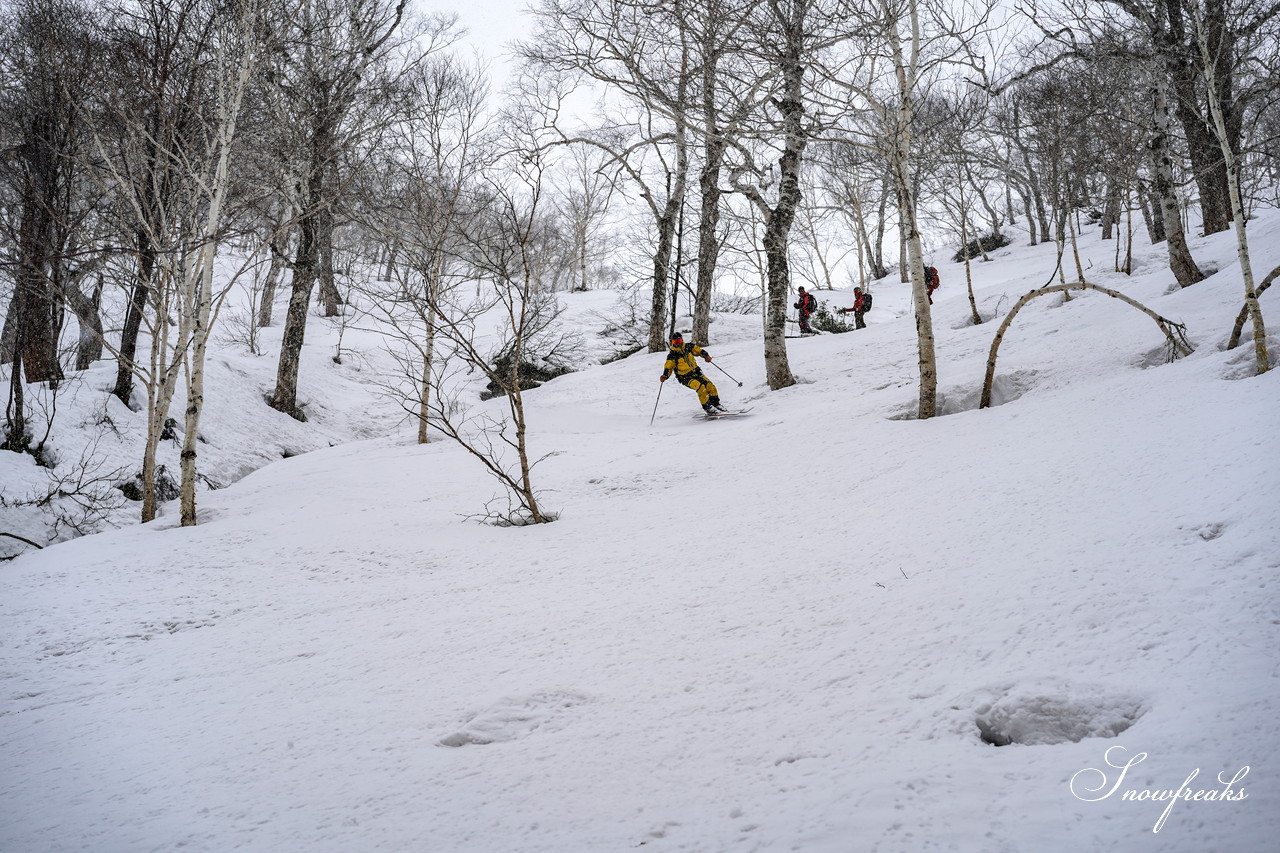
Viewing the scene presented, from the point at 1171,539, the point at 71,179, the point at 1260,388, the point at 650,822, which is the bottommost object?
the point at 650,822

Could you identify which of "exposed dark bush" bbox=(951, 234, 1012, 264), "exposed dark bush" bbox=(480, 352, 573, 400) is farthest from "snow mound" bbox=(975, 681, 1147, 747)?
"exposed dark bush" bbox=(951, 234, 1012, 264)

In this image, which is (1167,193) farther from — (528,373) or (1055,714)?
(528,373)

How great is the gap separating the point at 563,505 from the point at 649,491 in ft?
2.77

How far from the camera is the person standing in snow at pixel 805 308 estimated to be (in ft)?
50.6

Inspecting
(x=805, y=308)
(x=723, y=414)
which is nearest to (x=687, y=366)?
(x=723, y=414)

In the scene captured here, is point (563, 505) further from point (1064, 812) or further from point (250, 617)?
point (1064, 812)

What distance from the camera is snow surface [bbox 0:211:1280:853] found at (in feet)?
5.56

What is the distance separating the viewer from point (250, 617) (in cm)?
367

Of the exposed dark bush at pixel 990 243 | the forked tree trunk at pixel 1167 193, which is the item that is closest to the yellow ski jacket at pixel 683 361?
the forked tree trunk at pixel 1167 193

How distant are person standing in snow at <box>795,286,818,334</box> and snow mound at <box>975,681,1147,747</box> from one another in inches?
556

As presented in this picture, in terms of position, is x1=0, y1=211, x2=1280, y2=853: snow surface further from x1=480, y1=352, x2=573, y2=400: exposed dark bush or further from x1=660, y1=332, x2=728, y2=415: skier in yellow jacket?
x1=480, y1=352, x2=573, y2=400: exposed dark bush

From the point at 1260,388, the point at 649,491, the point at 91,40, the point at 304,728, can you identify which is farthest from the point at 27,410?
the point at 1260,388

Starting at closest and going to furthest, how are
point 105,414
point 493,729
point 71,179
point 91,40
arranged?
point 493,729 → point 91,40 → point 71,179 → point 105,414

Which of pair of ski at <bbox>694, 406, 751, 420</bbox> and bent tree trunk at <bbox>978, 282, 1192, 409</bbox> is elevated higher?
bent tree trunk at <bbox>978, 282, 1192, 409</bbox>
